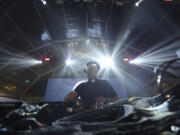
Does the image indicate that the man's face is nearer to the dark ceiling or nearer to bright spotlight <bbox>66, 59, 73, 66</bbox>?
the dark ceiling

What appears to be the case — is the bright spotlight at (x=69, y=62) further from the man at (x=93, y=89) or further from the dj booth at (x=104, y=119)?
the dj booth at (x=104, y=119)

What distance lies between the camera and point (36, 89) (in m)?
6.46

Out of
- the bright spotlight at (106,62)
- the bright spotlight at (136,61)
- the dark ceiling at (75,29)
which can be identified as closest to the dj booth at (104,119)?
the dark ceiling at (75,29)

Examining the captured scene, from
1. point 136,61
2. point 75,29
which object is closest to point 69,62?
point 75,29

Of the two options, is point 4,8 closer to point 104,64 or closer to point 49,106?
point 49,106

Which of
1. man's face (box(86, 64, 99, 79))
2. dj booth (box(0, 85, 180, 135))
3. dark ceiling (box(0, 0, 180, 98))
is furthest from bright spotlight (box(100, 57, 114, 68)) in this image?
dj booth (box(0, 85, 180, 135))

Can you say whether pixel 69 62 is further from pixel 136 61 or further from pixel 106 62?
pixel 136 61

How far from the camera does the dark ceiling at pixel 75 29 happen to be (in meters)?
2.88

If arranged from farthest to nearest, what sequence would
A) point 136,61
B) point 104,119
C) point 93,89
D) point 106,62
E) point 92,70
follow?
point 106,62 → point 136,61 → point 92,70 → point 93,89 → point 104,119

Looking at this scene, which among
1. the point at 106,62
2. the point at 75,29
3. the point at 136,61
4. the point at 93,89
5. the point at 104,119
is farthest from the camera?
the point at 106,62

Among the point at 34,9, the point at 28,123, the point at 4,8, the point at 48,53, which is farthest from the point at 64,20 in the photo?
the point at 28,123

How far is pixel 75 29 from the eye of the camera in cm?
393

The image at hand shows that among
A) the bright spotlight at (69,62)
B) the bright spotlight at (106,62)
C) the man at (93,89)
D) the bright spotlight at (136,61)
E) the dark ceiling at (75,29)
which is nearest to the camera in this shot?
the man at (93,89)

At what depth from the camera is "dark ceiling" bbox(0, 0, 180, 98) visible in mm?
2875
